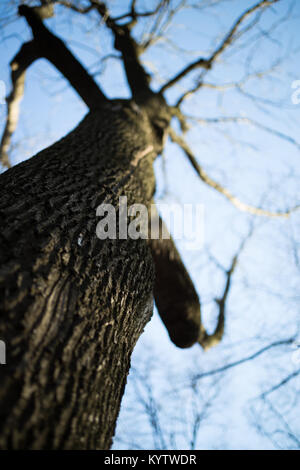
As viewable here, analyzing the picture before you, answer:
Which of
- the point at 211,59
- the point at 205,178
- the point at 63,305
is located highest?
the point at 211,59

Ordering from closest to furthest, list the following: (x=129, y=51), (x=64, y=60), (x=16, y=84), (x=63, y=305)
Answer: (x=63, y=305), (x=64, y=60), (x=16, y=84), (x=129, y=51)

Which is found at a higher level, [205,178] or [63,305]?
[205,178]

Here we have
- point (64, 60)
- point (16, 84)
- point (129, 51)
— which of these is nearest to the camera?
point (64, 60)

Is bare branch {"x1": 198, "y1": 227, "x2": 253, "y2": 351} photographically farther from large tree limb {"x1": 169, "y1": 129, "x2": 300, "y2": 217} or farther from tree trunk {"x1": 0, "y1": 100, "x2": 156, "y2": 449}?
tree trunk {"x1": 0, "y1": 100, "x2": 156, "y2": 449}

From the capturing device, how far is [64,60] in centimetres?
299

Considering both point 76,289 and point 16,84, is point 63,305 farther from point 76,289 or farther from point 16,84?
point 16,84

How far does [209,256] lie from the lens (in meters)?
4.56

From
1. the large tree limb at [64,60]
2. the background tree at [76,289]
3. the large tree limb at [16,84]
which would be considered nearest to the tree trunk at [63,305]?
the background tree at [76,289]

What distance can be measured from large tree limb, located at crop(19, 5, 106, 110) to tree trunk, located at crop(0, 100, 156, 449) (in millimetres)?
1744

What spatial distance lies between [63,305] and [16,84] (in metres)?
3.62

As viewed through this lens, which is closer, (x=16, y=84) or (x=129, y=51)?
(x=16, y=84)

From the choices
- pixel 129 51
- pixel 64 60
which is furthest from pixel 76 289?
pixel 129 51
